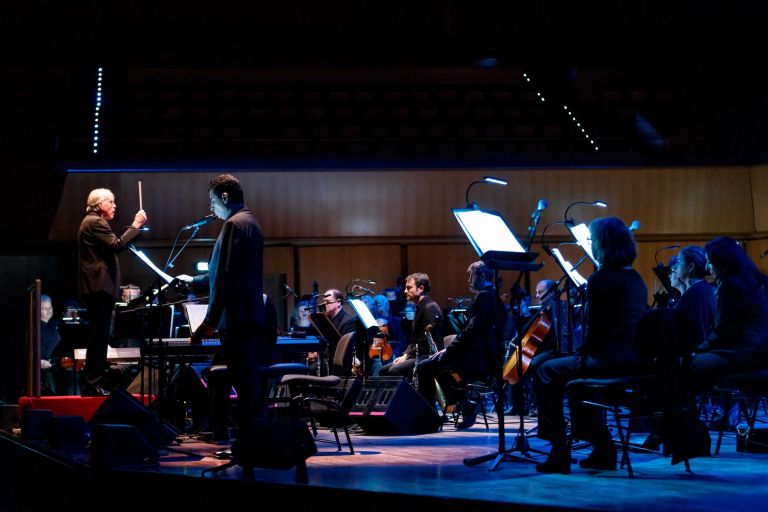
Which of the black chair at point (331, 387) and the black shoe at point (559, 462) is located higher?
the black chair at point (331, 387)

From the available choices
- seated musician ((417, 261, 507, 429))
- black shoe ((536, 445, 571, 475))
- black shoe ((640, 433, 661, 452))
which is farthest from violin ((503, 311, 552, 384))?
black shoe ((536, 445, 571, 475))

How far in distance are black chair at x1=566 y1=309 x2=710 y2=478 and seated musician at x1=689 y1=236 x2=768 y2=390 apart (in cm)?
38

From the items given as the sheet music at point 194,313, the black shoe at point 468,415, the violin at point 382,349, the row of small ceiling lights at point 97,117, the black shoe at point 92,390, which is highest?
the row of small ceiling lights at point 97,117

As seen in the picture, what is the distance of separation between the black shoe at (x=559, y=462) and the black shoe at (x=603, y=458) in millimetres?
182

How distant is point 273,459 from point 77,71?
12.5 m

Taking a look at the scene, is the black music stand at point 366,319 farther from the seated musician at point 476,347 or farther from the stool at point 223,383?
the stool at point 223,383

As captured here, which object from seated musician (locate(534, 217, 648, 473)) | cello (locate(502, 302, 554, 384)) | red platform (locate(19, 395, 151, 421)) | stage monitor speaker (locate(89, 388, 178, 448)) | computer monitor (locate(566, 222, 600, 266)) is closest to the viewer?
seated musician (locate(534, 217, 648, 473))

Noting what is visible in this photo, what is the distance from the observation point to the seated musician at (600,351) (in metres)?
4.25

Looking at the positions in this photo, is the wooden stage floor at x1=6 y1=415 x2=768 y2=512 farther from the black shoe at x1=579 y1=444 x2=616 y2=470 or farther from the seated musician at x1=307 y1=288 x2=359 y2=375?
the seated musician at x1=307 y1=288 x2=359 y2=375

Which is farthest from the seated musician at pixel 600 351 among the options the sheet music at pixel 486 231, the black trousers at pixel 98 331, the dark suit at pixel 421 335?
the black trousers at pixel 98 331

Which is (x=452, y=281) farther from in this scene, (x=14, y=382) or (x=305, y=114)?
(x=14, y=382)

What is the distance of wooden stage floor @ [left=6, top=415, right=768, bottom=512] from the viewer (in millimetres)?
3150

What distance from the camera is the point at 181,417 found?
6750 millimetres

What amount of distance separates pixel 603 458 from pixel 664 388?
0.54 metres
